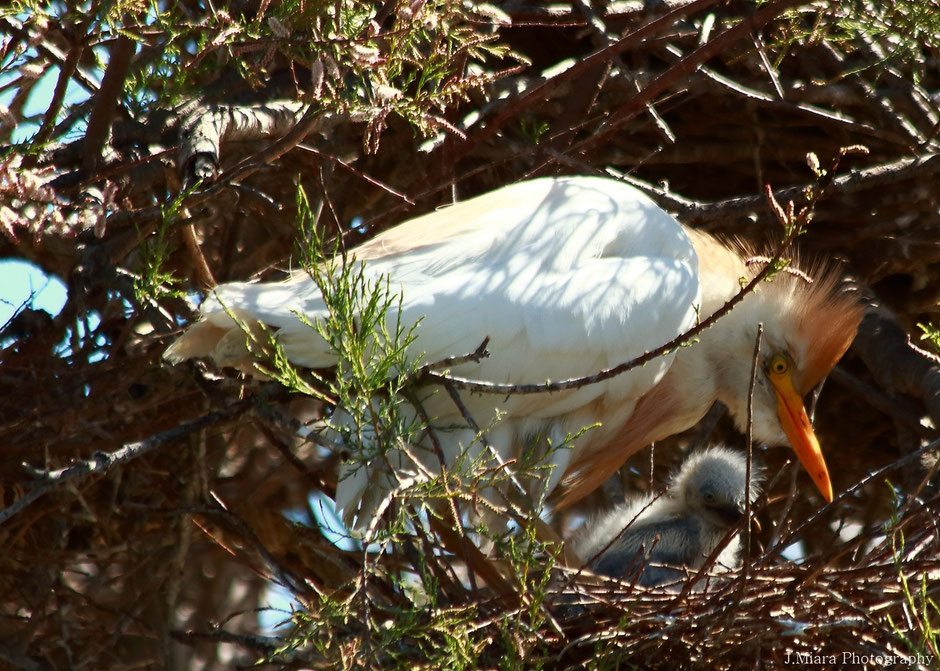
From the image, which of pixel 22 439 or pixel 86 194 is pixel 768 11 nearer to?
pixel 86 194

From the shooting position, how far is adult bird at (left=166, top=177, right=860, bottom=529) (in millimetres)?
2068

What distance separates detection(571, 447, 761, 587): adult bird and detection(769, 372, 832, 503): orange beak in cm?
16

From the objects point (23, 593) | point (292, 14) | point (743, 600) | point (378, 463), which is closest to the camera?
point (292, 14)

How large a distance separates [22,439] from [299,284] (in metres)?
0.82

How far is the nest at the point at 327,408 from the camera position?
5.97ft

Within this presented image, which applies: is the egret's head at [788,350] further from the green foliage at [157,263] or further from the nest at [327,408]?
the green foliage at [157,263]

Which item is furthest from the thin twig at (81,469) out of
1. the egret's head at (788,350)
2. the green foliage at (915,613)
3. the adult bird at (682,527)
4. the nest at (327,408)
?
the egret's head at (788,350)

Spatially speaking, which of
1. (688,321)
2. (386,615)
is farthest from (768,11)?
(386,615)

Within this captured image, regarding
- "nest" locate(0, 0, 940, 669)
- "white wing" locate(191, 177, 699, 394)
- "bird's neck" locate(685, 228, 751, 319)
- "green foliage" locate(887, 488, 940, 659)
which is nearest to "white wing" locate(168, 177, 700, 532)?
"white wing" locate(191, 177, 699, 394)

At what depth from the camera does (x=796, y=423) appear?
2.59 metres

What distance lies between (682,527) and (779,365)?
456mm

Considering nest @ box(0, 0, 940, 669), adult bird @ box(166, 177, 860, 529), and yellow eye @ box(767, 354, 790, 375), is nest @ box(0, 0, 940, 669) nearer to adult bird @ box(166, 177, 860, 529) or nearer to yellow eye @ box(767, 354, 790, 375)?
adult bird @ box(166, 177, 860, 529)

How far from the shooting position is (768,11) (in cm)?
214

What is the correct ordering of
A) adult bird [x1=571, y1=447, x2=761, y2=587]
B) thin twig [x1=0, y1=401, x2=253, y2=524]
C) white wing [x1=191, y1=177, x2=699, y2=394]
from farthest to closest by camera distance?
adult bird [x1=571, y1=447, x2=761, y2=587]
white wing [x1=191, y1=177, x2=699, y2=394]
thin twig [x1=0, y1=401, x2=253, y2=524]
